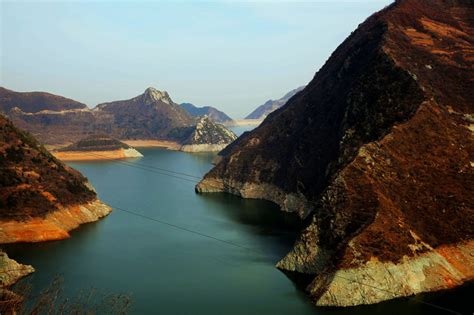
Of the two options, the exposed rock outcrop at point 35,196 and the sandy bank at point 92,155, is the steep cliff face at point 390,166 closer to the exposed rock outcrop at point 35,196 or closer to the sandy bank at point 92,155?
the exposed rock outcrop at point 35,196

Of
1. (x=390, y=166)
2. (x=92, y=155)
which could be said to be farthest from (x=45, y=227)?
(x=92, y=155)

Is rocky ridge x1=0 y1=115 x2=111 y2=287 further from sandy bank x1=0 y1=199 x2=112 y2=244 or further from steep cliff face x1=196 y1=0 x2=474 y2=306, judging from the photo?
steep cliff face x1=196 y1=0 x2=474 y2=306

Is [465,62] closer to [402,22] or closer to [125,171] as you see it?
[402,22]

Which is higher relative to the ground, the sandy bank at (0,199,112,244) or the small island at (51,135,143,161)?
the small island at (51,135,143,161)

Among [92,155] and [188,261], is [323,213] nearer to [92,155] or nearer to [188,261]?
[188,261]

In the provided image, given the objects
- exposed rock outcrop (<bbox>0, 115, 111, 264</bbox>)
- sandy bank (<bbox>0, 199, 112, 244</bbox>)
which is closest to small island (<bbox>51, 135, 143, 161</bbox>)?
exposed rock outcrop (<bbox>0, 115, 111, 264</bbox>)
